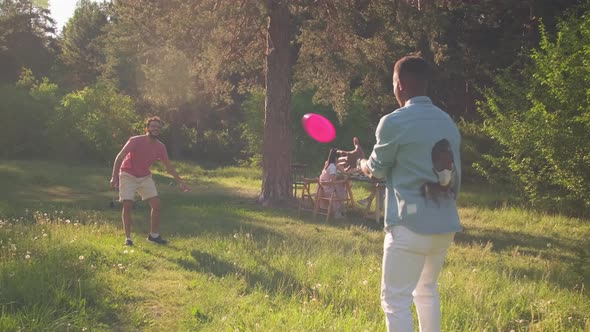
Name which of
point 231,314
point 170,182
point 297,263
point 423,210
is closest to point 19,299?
point 231,314

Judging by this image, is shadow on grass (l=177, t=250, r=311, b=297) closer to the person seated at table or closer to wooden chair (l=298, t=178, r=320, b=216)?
the person seated at table

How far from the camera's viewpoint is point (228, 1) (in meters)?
12.4

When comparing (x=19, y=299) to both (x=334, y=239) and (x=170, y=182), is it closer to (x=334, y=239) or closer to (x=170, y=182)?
A: (x=334, y=239)

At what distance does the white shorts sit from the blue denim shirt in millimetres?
5656

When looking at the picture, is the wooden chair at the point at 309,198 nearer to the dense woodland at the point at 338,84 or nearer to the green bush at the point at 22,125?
the dense woodland at the point at 338,84

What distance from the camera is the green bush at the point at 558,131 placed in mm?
13141

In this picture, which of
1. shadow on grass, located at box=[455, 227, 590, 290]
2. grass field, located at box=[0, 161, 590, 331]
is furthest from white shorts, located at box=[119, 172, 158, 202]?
shadow on grass, located at box=[455, 227, 590, 290]

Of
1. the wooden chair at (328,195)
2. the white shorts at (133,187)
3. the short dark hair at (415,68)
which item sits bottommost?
the wooden chair at (328,195)

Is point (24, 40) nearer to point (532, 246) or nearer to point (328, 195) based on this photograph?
point (328, 195)

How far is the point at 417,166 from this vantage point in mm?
3314

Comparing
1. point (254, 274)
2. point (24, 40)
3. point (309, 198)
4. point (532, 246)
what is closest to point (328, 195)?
point (309, 198)

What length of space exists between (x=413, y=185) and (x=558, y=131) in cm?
1178

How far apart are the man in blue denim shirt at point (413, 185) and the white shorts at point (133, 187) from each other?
223 inches

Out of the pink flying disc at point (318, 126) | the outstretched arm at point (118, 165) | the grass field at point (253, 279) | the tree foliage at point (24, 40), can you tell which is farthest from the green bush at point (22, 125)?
the pink flying disc at point (318, 126)
